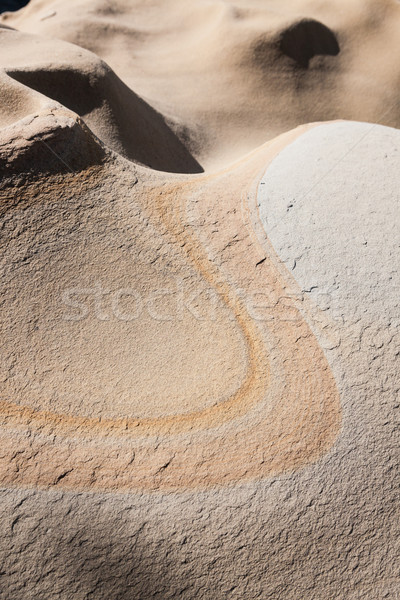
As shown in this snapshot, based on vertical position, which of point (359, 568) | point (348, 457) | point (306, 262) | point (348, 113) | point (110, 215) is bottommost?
point (348, 113)

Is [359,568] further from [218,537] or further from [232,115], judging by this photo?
[232,115]

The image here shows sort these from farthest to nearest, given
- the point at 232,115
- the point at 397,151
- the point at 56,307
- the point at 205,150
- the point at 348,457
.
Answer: the point at 232,115, the point at 205,150, the point at 397,151, the point at 56,307, the point at 348,457

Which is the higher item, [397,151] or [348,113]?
[397,151]

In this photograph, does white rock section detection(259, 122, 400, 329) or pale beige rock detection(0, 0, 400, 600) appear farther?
white rock section detection(259, 122, 400, 329)

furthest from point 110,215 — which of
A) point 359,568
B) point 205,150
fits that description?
point 205,150

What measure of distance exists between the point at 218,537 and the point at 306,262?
0.80 meters

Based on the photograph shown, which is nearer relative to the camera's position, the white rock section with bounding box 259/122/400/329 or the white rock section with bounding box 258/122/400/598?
the white rock section with bounding box 258/122/400/598

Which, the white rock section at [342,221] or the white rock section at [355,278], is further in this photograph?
the white rock section at [342,221]

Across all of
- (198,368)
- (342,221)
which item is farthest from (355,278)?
(198,368)

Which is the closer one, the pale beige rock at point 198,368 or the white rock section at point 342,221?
the pale beige rock at point 198,368

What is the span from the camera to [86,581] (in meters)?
1.22

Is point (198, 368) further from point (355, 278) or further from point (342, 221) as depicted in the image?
point (342, 221)

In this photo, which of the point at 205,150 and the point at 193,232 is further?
the point at 205,150

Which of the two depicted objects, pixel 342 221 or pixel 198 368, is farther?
pixel 342 221
